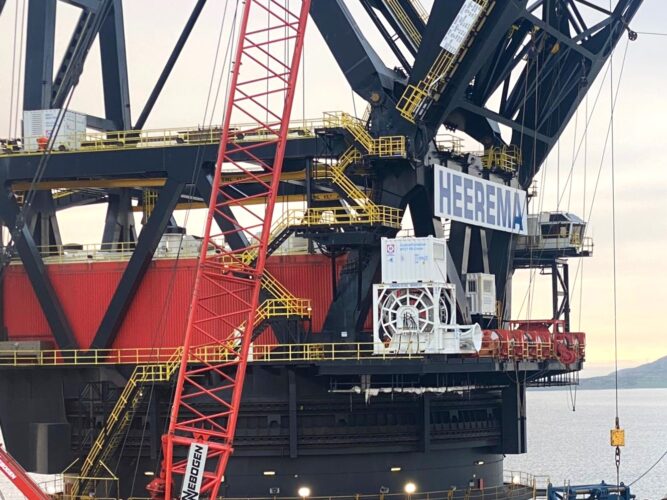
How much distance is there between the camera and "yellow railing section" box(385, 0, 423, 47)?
74.8 metres

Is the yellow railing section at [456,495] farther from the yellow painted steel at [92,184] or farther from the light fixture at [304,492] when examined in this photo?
the yellow painted steel at [92,184]

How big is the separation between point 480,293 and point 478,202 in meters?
5.00

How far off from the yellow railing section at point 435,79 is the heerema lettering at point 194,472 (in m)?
20.0

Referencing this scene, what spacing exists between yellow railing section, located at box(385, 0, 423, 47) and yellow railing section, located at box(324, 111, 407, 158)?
7.57 metres

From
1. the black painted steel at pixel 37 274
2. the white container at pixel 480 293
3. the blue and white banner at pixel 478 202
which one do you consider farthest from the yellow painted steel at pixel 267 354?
the blue and white banner at pixel 478 202

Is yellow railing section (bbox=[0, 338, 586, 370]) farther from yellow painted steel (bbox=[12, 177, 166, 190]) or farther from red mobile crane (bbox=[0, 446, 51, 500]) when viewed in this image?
A: yellow painted steel (bbox=[12, 177, 166, 190])

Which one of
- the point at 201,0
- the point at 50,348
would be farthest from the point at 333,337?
the point at 201,0

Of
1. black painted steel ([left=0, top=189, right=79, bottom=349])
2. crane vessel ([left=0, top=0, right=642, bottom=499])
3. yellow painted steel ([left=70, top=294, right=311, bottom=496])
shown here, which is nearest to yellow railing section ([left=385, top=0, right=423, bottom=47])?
crane vessel ([left=0, top=0, right=642, bottom=499])

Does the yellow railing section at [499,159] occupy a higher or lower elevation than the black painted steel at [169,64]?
lower

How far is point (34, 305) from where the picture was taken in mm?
77688

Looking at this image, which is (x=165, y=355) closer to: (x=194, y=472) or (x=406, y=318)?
(x=194, y=472)

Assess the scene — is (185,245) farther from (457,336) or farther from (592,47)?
(592,47)

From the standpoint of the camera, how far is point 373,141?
69875 millimetres

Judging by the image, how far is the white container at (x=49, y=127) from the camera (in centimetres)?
7794
